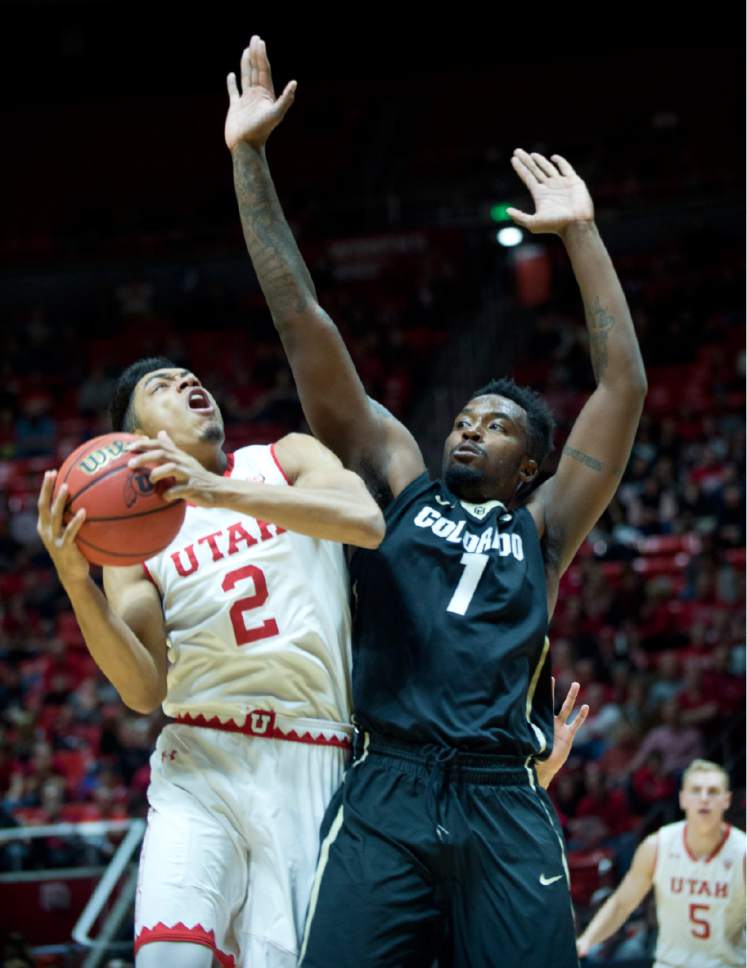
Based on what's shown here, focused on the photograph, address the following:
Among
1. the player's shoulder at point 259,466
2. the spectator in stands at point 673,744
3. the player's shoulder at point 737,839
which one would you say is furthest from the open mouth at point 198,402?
the spectator in stands at point 673,744

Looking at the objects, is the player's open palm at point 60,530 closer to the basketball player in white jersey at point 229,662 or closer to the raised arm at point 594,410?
the basketball player in white jersey at point 229,662

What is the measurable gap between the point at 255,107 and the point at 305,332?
683 mm

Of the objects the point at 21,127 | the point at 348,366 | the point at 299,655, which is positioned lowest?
the point at 299,655

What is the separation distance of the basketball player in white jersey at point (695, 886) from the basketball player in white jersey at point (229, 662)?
11.8 feet

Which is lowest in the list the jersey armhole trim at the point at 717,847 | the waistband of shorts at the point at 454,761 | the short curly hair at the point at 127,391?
the jersey armhole trim at the point at 717,847

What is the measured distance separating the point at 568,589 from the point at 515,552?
8571 millimetres

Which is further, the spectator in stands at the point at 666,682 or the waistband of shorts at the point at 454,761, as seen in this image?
the spectator in stands at the point at 666,682

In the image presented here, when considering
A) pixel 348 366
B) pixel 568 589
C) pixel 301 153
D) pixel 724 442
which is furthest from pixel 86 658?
pixel 301 153

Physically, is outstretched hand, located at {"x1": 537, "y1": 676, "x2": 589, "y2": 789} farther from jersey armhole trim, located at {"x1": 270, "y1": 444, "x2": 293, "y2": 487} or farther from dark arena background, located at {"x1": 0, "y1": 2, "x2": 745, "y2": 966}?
dark arena background, located at {"x1": 0, "y1": 2, "x2": 745, "y2": 966}

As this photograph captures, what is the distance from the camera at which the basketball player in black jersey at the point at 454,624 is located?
3.39m

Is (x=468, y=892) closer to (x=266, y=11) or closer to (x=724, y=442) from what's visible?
(x=724, y=442)

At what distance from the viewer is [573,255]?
13.6 feet

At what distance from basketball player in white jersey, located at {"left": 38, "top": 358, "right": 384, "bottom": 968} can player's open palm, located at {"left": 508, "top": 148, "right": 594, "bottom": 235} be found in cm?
101

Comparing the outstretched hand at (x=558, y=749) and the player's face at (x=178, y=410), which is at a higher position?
the player's face at (x=178, y=410)
